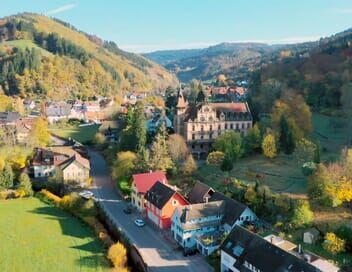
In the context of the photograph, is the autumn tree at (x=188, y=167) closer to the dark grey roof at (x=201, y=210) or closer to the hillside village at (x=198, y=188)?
the hillside village at (x=198, y=188)

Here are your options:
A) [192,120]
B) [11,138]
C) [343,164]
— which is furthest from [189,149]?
[11,138]

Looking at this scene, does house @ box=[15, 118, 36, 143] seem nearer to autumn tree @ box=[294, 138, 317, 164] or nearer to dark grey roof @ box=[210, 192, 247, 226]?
dark grey roof @ box=[210, 192, 247, 226]

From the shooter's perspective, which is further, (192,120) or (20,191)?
(192,120)

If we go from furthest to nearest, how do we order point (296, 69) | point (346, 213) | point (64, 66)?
1. point (64, 66)
2. point (296, 69)
3. point (346, 213)

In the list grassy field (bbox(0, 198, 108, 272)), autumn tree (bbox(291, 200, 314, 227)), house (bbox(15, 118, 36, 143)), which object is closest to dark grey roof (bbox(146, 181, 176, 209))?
grassy field (bbox(0, 198, 108, 272))

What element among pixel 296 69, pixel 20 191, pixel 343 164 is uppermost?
pixel 296 69

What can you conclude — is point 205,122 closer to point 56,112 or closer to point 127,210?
point 127,210

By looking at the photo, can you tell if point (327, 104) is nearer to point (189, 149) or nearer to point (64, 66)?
point (189, 149)

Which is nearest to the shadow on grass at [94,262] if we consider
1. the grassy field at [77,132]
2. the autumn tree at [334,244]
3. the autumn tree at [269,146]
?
the autumn tree at [334,244]
